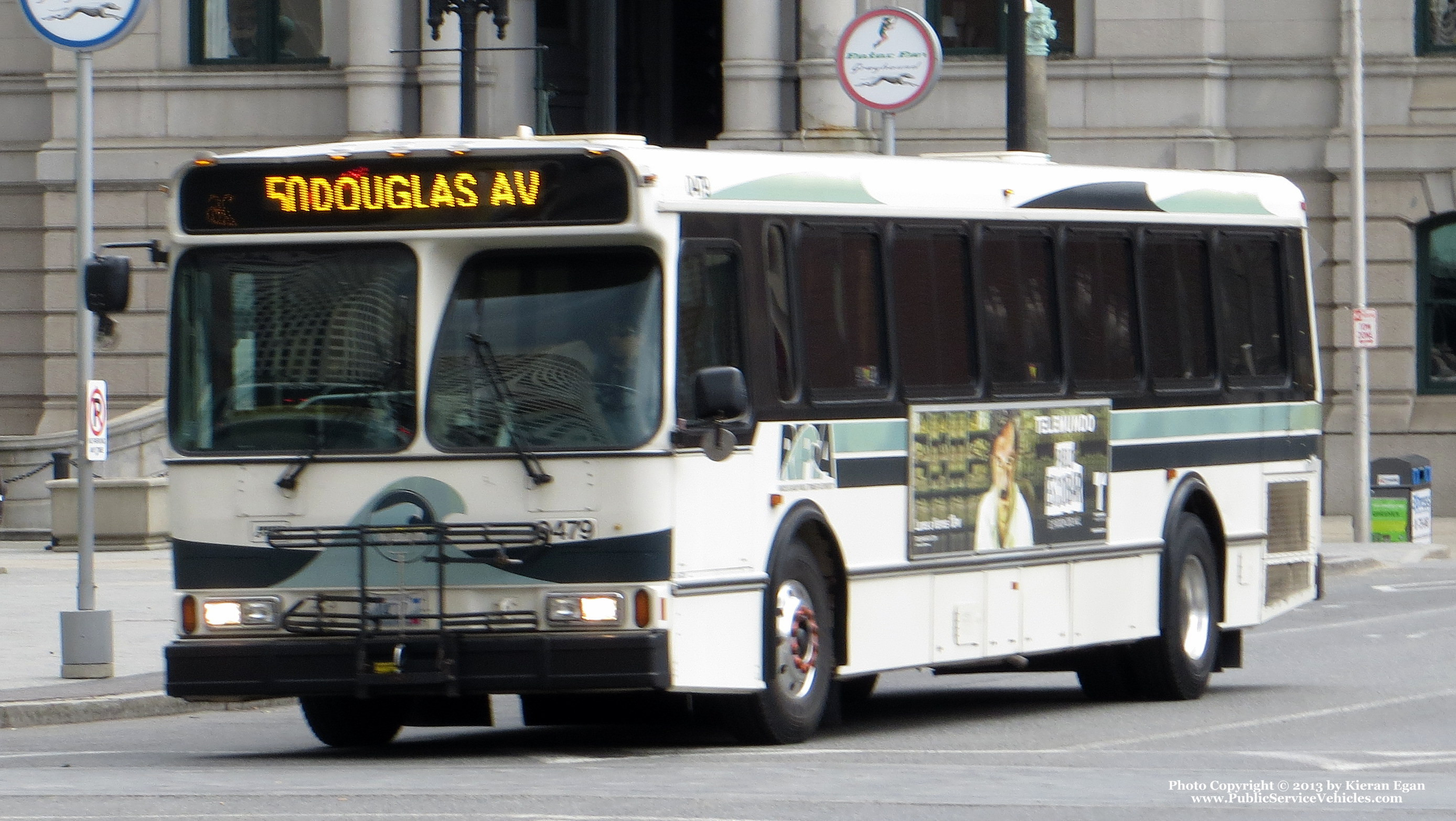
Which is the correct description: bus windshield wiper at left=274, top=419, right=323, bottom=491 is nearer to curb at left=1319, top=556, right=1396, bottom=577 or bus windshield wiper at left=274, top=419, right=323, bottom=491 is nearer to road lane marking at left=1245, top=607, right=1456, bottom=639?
road lane marking at left=1245, top=607, right=1456, bottom=639

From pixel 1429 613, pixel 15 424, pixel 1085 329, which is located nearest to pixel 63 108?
pixel 15 424

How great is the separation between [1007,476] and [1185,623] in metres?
2.05

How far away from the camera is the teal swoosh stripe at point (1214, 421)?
46.2 feet

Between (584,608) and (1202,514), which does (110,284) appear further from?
(1202,514)

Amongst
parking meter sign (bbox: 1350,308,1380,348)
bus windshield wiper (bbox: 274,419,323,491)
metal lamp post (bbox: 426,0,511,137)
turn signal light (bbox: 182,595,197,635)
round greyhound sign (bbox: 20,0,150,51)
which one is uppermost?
metal lamp post (bbox: 426,0,511,137)

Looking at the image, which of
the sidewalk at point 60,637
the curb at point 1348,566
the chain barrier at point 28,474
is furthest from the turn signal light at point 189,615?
the chain barrier at point 28,474

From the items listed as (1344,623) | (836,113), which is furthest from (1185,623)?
(836,113)

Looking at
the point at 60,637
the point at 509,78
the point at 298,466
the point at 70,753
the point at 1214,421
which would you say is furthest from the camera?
the point at 509,78

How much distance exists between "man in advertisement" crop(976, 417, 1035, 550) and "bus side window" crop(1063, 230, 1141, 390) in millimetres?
763

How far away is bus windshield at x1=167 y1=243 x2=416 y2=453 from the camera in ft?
36.1

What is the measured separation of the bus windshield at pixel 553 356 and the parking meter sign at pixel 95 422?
4.90m

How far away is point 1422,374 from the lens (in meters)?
32.7

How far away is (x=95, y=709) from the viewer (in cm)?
1393

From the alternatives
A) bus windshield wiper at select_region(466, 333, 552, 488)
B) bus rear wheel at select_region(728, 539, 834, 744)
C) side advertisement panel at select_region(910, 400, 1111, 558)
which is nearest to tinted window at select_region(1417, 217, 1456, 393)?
side advertisement panel at select_region(910, 400, 1111, 558)
